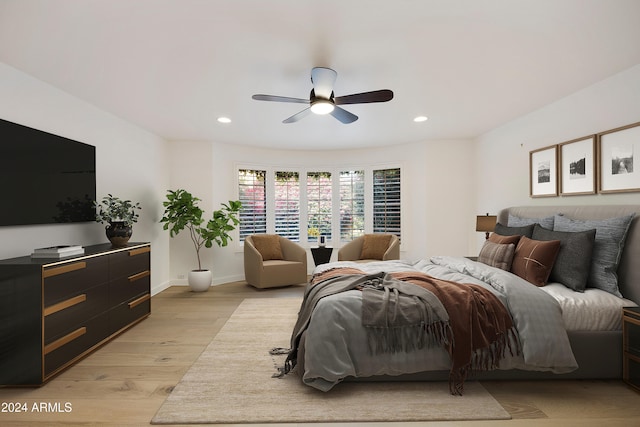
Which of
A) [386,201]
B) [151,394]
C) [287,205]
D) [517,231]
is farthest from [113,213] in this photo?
[386,201]

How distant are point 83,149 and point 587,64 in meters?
5.00

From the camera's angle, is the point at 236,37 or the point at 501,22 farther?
the point at 236,37

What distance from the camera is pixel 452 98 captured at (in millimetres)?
3814

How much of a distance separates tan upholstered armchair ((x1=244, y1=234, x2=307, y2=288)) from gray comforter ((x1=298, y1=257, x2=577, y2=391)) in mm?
3161

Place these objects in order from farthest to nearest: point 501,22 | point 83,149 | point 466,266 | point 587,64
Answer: point 83,149 → point 466,266 → point 587,64 → point 501,22

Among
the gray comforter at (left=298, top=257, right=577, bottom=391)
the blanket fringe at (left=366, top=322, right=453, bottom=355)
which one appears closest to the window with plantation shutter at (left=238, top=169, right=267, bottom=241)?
the gray comforter at (left=298, top=257, right=577, bottom=391)

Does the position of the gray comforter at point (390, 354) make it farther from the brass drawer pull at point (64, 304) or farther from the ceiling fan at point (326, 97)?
the brass drawer pull at point (64, 304)

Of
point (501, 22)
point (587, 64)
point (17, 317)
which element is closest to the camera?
point (501, 22)

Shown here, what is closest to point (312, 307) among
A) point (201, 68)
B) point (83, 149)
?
point (201, 68)

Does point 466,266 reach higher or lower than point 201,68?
lower

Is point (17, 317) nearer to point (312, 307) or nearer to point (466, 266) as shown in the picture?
point (312, 307)

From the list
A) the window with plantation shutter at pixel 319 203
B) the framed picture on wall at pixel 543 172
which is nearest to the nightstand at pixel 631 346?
the framed picture on wall at pixel 543 172

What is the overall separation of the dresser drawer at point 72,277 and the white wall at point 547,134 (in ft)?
16.0

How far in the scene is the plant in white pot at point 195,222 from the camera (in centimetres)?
527
